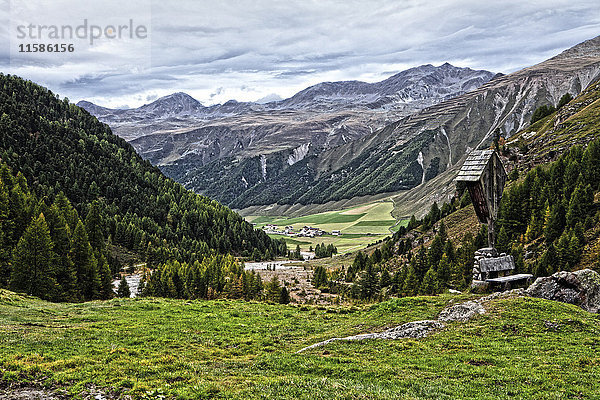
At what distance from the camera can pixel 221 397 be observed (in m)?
14.6

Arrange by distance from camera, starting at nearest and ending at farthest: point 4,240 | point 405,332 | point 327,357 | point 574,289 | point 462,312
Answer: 1. point 327,357
2. point 405,332
3. point 462,312
4. point 574,289
5. point 4,240

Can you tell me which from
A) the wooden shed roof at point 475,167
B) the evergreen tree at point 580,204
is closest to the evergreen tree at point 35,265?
the wooden shed roof at point 475,167

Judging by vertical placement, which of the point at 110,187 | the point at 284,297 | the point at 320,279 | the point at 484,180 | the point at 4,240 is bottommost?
the point at 320,279

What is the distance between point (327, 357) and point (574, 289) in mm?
18270

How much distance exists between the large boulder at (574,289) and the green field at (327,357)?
228 cm

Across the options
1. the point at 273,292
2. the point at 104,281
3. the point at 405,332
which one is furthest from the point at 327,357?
the point at 104,281

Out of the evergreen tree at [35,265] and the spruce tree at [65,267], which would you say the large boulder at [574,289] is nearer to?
the evergreen tree at [35,265]

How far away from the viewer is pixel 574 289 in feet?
84.7

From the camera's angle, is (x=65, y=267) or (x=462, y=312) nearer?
(x=462, y=312)

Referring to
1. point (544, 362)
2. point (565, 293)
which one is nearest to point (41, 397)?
point (544, 362)

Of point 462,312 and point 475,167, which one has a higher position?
point 475,167

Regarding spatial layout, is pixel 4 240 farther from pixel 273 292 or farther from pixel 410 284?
pixel 410 284

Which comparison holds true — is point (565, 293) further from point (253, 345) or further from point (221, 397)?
point (221, 397)

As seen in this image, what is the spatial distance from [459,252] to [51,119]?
185998 millimetres
